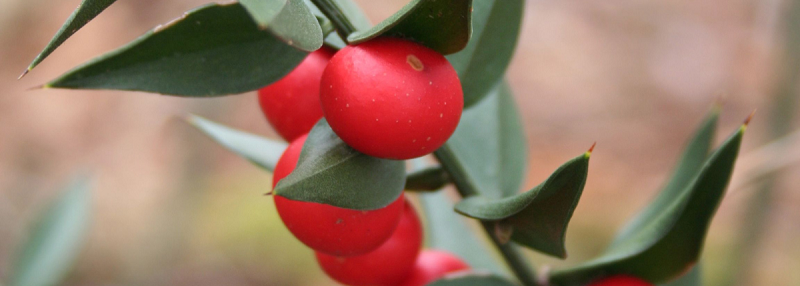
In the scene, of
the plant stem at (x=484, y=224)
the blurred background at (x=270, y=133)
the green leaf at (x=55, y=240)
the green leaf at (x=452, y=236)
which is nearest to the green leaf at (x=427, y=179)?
the plant stem at (x=484, y=224)

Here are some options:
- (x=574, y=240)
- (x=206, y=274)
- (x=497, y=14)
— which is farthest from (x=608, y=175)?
(x=497, y=14)

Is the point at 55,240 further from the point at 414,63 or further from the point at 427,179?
the point at 414,63

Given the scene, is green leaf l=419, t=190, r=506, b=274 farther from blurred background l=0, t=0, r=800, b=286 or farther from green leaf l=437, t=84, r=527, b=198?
blurred background l=0, t=0, r=800, b=286

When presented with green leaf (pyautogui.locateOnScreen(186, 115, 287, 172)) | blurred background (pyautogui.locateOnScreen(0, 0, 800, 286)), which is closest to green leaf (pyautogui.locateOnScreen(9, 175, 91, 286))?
green leaf (pyautogui.locateOnScreen(186, 115, 287, 172))

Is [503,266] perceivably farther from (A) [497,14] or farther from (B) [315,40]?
(B) [315,40]

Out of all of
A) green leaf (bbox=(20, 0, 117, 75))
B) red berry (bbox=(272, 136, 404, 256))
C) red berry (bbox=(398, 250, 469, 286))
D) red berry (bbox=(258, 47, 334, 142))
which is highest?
green leaf (bbox=(20, 0, 117, 75))
